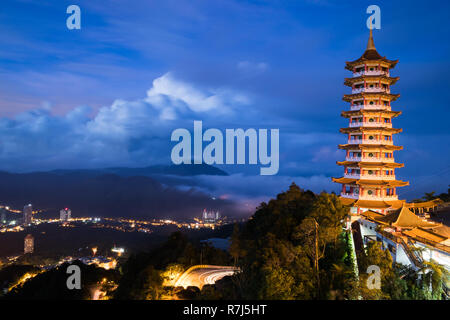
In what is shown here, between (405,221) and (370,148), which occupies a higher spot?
(370,148)

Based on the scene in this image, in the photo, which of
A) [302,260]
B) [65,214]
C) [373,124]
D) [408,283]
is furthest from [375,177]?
[65,214]

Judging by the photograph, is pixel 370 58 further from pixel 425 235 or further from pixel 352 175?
pixel 425 235

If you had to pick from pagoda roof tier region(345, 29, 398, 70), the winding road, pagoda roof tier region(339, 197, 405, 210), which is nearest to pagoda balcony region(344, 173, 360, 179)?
pagoda roof tier region(339, 197, 405, 210)

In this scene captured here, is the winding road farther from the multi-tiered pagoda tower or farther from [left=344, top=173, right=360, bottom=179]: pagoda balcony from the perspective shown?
[left=344, top=173, right=360, bottom=179]: pagoda balcony

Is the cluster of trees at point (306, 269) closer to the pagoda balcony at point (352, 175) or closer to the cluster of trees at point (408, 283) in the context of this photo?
the cluster of trees at point (408, 283)

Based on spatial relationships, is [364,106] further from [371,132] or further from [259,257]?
[259,257]

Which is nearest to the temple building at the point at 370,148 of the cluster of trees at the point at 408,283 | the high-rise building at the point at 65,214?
the cluster of trees at the point at 408,283
